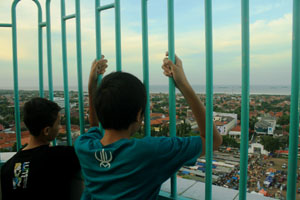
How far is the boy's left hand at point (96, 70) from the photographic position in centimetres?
136

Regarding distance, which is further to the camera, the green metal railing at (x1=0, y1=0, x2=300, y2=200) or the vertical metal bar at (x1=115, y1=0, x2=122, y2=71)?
the vertical metal bar at (x1=115, y1=0, x2=122, y2=71)

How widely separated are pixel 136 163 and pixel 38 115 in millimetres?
864

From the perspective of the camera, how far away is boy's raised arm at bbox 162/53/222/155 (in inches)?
39.3

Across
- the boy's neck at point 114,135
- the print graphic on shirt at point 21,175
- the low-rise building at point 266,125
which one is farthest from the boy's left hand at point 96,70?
the low-rise building at point 266,125

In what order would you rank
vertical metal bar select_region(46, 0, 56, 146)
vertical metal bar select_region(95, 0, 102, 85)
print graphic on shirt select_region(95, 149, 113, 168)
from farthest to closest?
vertical metal bar select_region(46, 0, 56, 146)
vertical metal bar select_region(95, 0, 102, 85)
print graphic on shirt select_region(95, 149, 113, 168)

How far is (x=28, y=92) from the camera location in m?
1.85

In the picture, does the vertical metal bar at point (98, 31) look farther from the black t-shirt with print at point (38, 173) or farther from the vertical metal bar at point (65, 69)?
the black t-shirt with print at point (38, 173)

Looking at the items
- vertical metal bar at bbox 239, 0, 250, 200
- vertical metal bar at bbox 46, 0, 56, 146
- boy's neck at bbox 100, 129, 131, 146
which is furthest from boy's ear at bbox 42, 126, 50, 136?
vertical metal bar at bbox 239, 0, 250, 200

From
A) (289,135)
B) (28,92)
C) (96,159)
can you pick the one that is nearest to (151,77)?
(96,159)

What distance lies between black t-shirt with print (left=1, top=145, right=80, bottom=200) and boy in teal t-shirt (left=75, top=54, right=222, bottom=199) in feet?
1.49

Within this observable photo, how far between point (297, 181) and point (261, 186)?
0.17 m

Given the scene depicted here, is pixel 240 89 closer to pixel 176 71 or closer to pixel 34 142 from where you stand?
pixel 176 71

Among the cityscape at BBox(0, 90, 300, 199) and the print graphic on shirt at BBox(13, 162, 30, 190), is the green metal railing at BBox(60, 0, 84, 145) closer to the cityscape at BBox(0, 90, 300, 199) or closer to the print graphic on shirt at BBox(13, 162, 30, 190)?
the print graphic on shirt at BBox(13, 162, 30, 190)

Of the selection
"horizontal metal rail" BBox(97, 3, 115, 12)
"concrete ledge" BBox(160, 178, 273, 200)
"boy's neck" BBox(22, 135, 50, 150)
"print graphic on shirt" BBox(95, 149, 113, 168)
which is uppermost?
"horizontal metal rail" BBox(97, 3, 115, 12)
